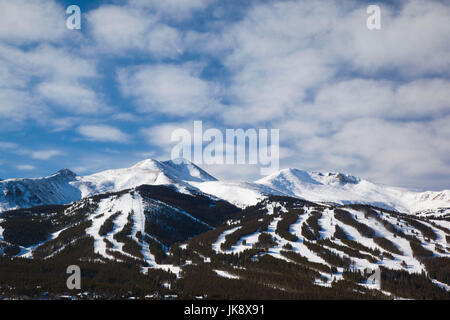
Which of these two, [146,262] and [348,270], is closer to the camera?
[348,270]
